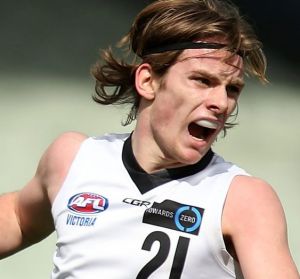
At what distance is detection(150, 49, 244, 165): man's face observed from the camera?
1596 millimetres

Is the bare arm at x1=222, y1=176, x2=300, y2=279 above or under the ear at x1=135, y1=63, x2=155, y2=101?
under

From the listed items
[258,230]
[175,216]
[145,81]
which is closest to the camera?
[258,230]

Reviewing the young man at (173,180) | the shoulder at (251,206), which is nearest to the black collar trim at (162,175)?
the young man at (173,180)

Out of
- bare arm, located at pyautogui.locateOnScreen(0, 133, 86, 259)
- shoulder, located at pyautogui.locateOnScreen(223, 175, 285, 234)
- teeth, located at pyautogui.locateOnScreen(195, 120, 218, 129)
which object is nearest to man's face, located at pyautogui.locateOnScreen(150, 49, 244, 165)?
teeth, located at pyautogui.locateOnScreen(195, 120, 218, 129)

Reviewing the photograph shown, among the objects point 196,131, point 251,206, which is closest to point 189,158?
point 196,131

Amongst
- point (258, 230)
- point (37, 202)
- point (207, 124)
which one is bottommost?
point (37, 202)

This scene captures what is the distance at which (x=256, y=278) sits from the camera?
1456 millimetres

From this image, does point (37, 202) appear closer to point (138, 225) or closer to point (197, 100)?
point (138, 225)

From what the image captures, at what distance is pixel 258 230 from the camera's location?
149 centimetres

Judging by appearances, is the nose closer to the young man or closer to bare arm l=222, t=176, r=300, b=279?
the young man

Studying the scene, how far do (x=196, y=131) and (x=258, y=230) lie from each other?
239mm

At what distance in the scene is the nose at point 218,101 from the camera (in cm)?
158

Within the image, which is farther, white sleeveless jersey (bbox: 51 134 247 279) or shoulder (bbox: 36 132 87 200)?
shoulder (bbox: 36 132 87 200)

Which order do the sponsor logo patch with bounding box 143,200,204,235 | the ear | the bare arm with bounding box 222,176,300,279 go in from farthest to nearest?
the ear < the sponsor logo patch with bounding box 143,200,204,235 < the bare arm with bounding box 222,176,300,279
